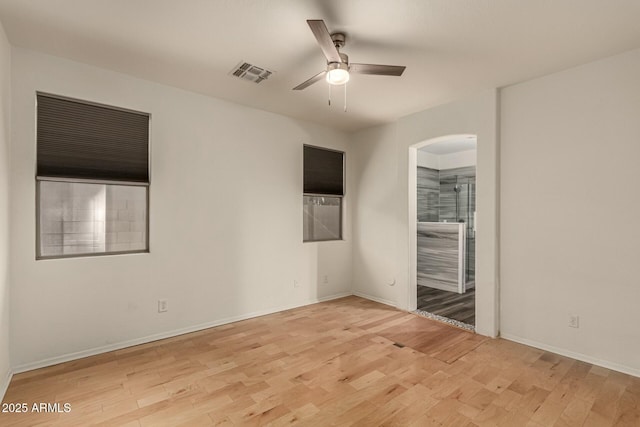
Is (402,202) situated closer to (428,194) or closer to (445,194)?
(428,194)

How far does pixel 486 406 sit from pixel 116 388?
274cm

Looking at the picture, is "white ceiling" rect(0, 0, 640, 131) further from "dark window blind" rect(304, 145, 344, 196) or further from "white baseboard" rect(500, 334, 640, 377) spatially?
"white baseboard" rect(500, 334, 640, 377)

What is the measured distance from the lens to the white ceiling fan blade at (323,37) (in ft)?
6.23

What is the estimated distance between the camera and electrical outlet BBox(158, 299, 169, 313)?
131 inches

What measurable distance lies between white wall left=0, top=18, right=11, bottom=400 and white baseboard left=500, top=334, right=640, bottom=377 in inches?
178

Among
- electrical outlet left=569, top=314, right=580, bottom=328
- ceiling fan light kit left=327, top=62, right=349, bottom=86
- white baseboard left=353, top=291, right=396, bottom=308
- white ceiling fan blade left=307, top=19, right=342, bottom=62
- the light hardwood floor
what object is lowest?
the light hardwood floor

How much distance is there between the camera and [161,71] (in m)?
3.05

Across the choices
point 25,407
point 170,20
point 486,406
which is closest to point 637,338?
point 486,406

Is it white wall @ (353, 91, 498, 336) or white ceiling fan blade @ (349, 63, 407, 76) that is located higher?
white ceiling fan blade @ (349, 63, 407, 76)

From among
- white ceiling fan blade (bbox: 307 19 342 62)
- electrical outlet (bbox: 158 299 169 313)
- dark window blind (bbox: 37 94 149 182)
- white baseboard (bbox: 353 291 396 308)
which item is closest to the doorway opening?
white baseboard (bbox: 353 291 396 308)

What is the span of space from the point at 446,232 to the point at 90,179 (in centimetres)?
502

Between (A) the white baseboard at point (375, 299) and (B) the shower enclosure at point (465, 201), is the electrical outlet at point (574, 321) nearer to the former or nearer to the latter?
(A) the white baseboard at point (375, 299)

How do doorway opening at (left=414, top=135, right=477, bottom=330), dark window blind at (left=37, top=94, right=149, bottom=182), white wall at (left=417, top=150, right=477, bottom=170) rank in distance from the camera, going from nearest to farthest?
dark window blind at (left=37, top=94, right=149, bottom=182), doorway opening at (left=414, top=135, right=477, bottom=330), white wall at (left=417, top=150, right=477, bottom=170)

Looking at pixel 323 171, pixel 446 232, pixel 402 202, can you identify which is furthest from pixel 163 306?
pixel 446 232
